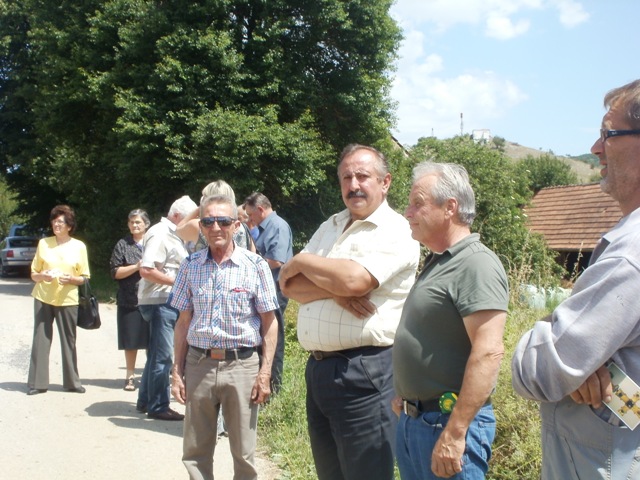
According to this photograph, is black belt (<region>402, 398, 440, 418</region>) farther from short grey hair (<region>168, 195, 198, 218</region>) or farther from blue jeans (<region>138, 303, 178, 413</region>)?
blue jeans (<region>138, 303, 178, 413</region>)

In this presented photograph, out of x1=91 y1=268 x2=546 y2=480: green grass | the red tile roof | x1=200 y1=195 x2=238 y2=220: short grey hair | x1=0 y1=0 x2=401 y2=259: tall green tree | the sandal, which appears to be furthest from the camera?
the red tile roof

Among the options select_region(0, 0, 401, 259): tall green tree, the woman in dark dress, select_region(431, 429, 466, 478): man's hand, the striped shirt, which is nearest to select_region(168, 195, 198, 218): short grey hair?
the woman in dark dress

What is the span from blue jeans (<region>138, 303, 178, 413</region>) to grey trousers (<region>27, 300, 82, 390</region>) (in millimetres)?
1505

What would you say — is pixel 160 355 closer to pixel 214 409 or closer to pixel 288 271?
pixel 214 409

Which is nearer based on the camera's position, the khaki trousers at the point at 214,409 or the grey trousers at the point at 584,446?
the grey trousers at the point at 584,446

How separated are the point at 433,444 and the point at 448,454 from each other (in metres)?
0.15

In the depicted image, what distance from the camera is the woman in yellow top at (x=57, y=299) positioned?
8094mm

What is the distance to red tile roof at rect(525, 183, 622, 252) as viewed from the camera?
2500 cm

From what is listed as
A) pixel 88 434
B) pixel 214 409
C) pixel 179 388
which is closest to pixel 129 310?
pixel 88 434

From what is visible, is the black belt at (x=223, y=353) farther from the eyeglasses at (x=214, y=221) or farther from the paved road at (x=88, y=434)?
the paved road at (x=88, y=434)

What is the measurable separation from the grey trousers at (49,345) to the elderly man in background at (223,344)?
13.4 feet

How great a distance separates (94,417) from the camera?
715 centimetres

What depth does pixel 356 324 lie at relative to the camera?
3.58 metres

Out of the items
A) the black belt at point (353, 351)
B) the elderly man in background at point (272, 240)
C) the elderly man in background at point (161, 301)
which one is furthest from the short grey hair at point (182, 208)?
the black belt at point (353, 351)
